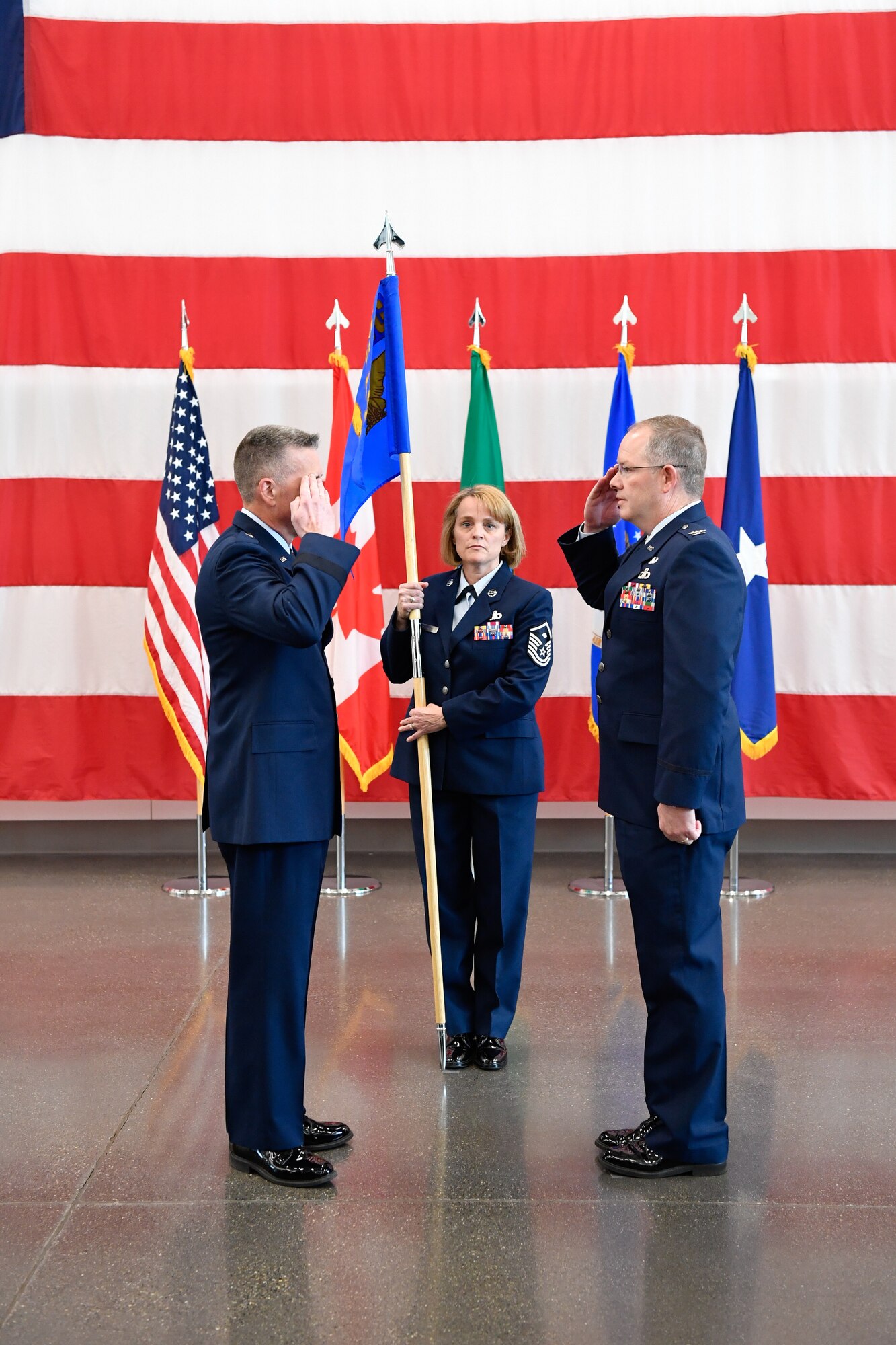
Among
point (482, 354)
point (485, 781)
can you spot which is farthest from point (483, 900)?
point (482, 354)

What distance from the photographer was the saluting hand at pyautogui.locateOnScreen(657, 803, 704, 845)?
2.32 metres

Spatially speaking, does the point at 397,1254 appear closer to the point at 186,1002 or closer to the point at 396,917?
the point at 186,1002

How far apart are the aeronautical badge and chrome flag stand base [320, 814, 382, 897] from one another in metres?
1.72

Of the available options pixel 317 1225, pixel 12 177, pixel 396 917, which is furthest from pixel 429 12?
pixel 317 1225

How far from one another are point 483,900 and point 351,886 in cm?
176

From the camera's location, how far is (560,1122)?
8.82ft

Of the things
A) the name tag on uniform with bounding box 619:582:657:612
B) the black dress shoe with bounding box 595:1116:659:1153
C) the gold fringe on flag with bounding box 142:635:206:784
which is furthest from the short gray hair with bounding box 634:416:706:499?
the gold fringe on flag with bounding box 142:635:206:784

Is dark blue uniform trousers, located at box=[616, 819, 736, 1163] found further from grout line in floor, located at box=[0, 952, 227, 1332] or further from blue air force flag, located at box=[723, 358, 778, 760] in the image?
blue air force flag, located at box=[723, 358, 778, 760]

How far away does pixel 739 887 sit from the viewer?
471 centimetres

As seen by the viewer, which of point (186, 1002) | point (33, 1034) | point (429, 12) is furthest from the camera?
point (429, 12)

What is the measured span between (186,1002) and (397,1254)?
4.85 feet

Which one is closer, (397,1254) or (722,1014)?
(397,1254)

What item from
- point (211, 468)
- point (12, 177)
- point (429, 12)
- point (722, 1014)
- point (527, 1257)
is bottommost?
point (527, 1257)

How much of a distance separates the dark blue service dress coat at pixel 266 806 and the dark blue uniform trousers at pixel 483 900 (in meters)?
0.67
